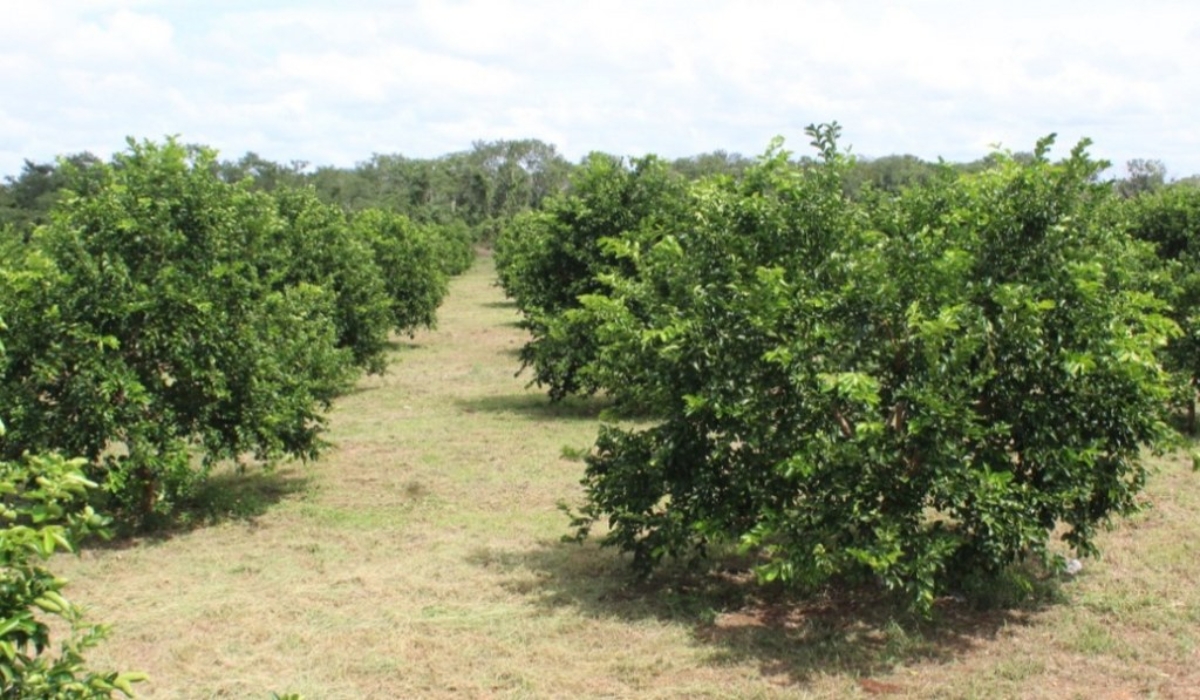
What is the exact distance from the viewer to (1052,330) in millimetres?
5773

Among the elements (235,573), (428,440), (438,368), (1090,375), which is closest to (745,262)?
(1090,375)

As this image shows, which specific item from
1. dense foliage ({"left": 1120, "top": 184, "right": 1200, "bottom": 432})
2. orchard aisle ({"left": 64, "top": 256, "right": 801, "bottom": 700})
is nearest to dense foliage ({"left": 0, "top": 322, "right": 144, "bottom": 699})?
orchard aisle ({"left": 64, "top": 256, "right": 801, "bottom": 700})

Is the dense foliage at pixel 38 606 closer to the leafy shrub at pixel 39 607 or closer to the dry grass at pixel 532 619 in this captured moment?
the leafy shrub at pixel 39 607

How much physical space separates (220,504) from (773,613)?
488cm

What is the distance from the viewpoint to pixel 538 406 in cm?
1450

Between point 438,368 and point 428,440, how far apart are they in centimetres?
725

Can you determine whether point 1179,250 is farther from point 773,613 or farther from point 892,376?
point 773,613

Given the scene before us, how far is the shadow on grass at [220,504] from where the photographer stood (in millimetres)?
8359

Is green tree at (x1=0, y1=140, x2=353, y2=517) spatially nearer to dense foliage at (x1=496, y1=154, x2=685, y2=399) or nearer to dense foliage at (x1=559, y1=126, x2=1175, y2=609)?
dense foliage at (x1=559, y1=126, x2=1175, y2=609)

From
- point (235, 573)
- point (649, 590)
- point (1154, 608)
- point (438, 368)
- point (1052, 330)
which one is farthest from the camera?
point (438, 368)

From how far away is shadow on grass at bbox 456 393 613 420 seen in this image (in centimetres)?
1370

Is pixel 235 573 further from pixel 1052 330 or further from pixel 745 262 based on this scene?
pixel 1052 330

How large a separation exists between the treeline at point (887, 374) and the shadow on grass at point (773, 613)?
0.79 ft

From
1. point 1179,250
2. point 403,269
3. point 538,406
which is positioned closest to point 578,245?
point 538,406
